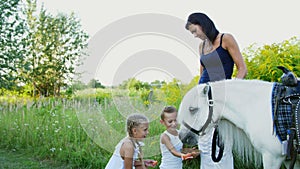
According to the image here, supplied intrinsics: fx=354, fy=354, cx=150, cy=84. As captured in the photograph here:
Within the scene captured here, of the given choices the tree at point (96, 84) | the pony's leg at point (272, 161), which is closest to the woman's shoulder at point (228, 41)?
the pony's leg at point (272, 161)

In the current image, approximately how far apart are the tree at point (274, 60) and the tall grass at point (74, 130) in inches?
40.0

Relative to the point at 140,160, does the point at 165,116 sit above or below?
above

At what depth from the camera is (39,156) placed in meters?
5.41

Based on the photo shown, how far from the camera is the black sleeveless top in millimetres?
2567

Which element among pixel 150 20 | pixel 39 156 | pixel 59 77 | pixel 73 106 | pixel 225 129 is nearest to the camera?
pixel 225 129

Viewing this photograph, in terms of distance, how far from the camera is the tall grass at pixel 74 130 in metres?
4.50

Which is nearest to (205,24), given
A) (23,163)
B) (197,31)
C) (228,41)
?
(197,31)

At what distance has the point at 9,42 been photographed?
9.94 m

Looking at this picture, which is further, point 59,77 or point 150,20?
point 59,77

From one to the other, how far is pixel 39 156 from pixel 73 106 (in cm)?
116

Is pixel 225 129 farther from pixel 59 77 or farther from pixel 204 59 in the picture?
pixel 59 77

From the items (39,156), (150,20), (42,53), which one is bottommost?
(39,156)

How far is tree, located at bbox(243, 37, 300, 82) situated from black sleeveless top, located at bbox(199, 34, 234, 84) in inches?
48.7

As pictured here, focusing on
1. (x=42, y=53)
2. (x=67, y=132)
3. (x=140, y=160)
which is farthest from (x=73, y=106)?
(x=42, y=53)
